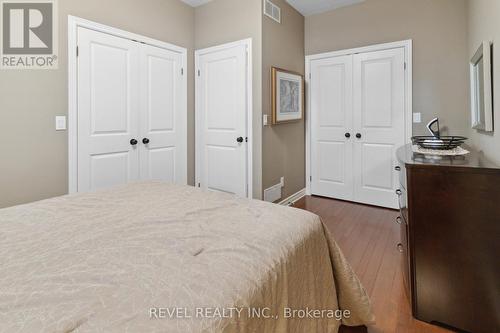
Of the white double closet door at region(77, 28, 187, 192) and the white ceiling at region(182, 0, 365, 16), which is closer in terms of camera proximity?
the white double closet door at region(77, 28, 187, 192)

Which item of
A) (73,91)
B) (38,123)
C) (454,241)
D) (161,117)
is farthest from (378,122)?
(38,123)

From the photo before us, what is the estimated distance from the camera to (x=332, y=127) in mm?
4145

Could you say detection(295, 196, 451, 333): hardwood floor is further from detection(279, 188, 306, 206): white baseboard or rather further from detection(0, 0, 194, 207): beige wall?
detection(0, 0, 194, 207): beige wall

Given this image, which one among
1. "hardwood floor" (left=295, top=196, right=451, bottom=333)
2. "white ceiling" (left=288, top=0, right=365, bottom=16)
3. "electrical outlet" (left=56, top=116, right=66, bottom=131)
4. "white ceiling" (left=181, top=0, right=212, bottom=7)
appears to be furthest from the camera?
"white ceiling" (left=288, top=0, right=365, bottom=16)

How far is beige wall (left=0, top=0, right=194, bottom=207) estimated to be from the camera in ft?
7.34

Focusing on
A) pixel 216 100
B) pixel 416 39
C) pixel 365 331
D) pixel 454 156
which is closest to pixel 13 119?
pixel 216 100

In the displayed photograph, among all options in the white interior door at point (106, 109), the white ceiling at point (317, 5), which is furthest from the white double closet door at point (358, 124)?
the white interior door at point (106, 109)

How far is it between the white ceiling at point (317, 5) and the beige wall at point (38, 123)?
7.30ft

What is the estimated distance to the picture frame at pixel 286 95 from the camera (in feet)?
11.3

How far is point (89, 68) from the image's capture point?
8.77ft

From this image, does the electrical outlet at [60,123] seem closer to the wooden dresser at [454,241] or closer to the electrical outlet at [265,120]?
the electrical outlet at [265,120]

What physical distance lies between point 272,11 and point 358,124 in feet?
6.07

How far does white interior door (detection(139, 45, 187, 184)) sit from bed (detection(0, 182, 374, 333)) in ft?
5.71

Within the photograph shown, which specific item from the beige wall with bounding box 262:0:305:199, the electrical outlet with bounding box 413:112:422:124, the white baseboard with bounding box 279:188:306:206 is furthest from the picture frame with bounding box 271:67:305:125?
the electrical outlet with bounding box 413:112:422:124
